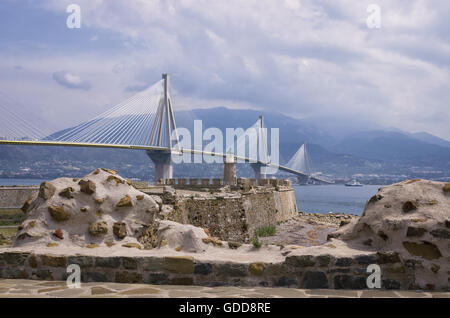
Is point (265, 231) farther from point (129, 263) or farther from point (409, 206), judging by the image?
point (129, 263)

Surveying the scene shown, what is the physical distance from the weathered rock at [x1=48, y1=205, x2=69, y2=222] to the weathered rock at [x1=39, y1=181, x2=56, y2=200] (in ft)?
0.67

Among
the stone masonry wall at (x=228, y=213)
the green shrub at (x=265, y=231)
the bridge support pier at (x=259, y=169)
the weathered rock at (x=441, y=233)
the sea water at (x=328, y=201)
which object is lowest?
the sea water at (x=328, y=201)

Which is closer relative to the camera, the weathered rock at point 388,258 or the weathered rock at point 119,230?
the weathered rock at point 388,258

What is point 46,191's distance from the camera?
15.0 feet

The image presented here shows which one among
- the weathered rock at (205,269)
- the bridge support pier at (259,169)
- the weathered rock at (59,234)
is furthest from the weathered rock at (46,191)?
the bridge support pier at (259,169)

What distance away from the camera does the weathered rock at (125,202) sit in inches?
184

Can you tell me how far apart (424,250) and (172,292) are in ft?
7.21

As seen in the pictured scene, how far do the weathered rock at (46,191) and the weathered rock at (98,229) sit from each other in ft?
2.10

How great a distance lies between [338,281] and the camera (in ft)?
11.6

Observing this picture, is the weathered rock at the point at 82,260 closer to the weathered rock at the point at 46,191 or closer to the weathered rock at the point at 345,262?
the weathered rock at the point at 46,191

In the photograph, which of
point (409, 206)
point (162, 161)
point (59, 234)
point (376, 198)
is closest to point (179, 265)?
point (59, 234)

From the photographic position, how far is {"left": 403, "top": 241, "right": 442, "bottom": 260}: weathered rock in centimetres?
353

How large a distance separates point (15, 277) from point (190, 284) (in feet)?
5.72

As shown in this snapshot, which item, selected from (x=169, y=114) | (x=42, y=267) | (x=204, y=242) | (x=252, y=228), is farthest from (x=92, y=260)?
(x=169, y=114)
